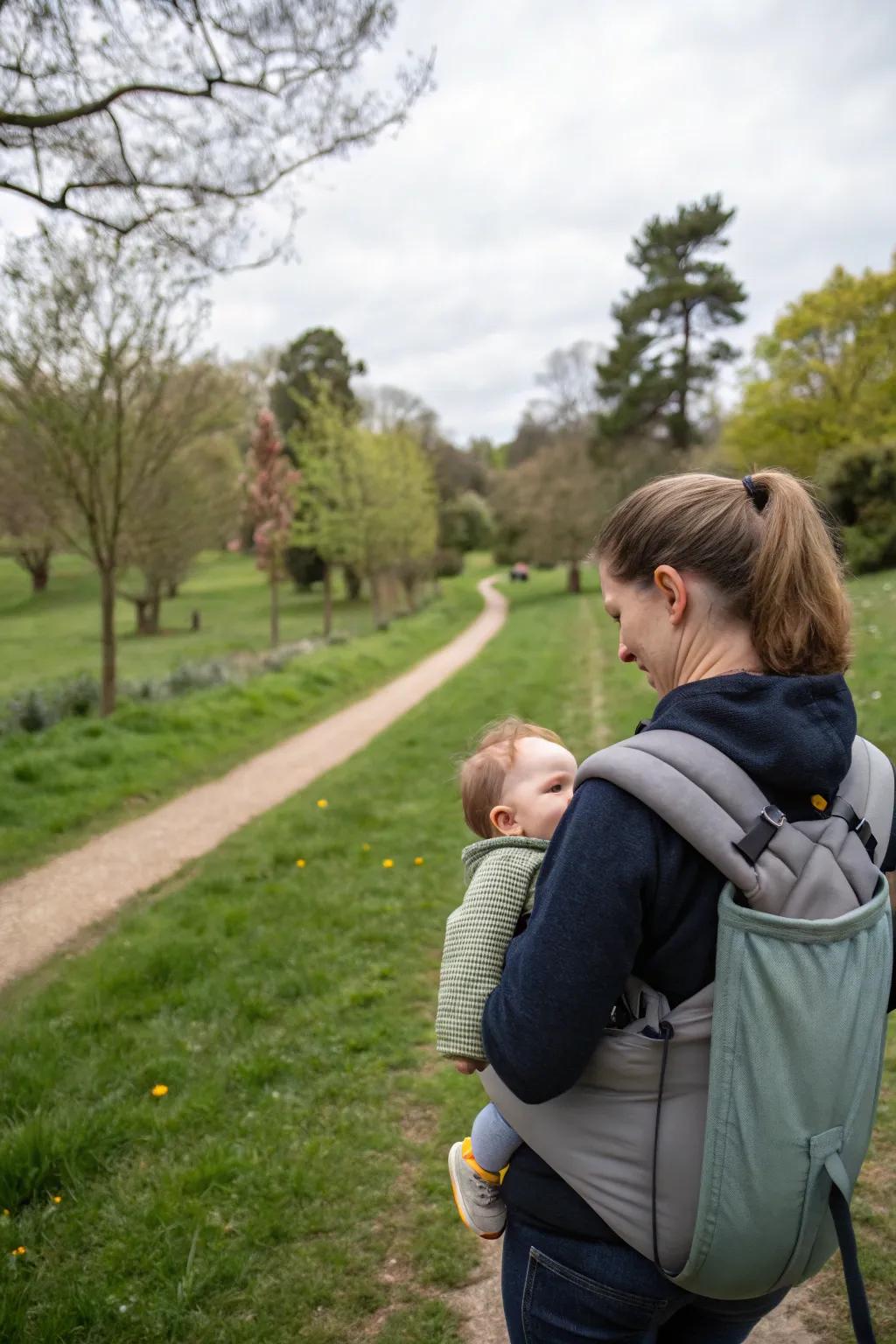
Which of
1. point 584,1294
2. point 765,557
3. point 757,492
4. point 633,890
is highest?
point 757,492

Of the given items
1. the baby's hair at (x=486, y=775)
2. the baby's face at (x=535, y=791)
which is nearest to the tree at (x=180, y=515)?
the baby's hair at (x=486, y=775)

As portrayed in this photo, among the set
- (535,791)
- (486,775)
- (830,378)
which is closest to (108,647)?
(486,775)

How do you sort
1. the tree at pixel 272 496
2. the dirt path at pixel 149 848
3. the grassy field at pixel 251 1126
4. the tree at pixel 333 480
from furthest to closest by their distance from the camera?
the tree at pixel 333 480 → the tree at pixel 272 496 → the dirt path at pixel 149 848 → the grassy field at pixel 251 1126

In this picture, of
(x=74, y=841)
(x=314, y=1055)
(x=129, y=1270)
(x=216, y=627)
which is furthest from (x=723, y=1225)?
(x=216, y=627)

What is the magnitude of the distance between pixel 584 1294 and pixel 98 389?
11812mm

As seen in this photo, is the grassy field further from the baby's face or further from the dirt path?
the baby's face

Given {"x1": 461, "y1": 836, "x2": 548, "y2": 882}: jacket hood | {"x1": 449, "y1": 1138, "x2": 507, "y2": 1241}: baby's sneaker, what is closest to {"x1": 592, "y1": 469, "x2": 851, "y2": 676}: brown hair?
{"x1": 461, "y1": 836, "x2": 548, "y2": 882}: jacket hood

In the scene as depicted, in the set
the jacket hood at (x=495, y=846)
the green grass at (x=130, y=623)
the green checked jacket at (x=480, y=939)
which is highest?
the jacket hood at (x=495, y=846)

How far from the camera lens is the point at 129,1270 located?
3.00m

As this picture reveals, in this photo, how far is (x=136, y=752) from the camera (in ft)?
32.5

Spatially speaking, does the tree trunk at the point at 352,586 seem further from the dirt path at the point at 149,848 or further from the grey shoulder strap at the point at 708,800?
the grey shoulder strap at the point at 708,800

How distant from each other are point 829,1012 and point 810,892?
176 millimetres

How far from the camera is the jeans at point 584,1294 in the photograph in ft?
4.65

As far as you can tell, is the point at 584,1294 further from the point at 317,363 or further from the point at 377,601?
the point at 317,363
